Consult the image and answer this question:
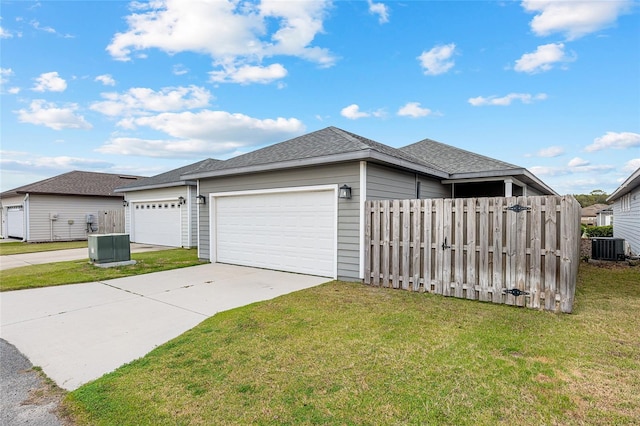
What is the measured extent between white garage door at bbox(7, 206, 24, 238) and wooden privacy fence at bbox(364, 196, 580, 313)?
22.7 meters

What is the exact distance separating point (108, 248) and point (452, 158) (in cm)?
1110

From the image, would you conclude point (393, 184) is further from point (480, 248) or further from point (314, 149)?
point (480, 248)

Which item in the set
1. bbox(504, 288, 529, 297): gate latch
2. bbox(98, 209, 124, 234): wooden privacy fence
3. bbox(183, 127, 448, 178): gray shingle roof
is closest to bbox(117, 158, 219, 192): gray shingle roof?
bbox(98, 209, 124, 234): wooden privacy fence

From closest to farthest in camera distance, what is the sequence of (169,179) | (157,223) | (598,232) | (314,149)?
(314,149) → (169,179) → (157,223) → (598,232)

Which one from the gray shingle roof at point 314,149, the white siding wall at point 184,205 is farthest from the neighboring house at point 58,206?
the gray shingle roof at point 314,149

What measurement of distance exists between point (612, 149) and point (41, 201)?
33182mm

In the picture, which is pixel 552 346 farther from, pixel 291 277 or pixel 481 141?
pixel 481 141

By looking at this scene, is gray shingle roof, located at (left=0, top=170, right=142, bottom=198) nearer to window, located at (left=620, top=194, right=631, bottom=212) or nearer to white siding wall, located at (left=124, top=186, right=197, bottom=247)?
white siding wall, located at (left=124, top=186, right=197, bottom=247)

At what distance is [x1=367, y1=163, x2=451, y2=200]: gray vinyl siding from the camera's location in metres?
6.94

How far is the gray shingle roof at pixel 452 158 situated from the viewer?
378 inches

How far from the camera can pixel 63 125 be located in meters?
16.6

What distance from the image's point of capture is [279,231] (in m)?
8.30

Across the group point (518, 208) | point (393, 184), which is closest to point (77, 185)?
point (393, 184)

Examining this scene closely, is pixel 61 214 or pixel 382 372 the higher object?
pixel 61 214
